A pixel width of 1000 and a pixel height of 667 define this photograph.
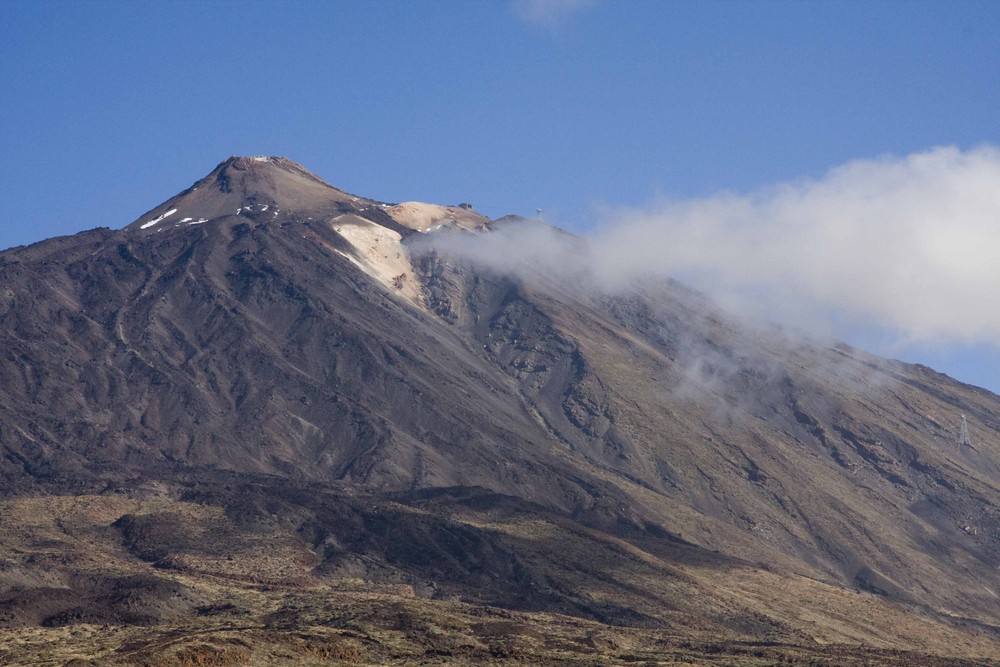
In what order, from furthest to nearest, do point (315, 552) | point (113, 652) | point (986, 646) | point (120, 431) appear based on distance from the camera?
point (120, 431)
point (986, 646)
point (315, 552)
point (113, 652)

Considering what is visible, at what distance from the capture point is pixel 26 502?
15338cm

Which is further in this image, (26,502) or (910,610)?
(910,610)

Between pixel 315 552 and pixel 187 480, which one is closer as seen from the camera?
pixel 315 552

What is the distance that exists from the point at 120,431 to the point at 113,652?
108421 millimetres

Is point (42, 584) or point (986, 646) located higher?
point (986, 646)

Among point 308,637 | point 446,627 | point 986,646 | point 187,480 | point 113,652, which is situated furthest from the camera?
point 187,480

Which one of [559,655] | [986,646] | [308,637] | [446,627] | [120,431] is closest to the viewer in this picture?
[308,637]

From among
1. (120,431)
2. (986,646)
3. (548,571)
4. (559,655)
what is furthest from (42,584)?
(986,646)

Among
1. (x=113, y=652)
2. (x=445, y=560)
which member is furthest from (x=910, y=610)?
(x=113, y=652)

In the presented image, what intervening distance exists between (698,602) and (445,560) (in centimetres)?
2535

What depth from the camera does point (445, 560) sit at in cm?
15575

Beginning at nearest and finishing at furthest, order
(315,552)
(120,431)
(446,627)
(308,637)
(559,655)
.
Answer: (308,637)
(559,655)
(446,627)
(315,552)
(120,431)

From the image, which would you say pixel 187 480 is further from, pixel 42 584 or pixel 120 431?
pixel 42 584

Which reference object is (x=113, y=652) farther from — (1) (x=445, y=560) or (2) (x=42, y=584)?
(1) (x=445, y=560)
